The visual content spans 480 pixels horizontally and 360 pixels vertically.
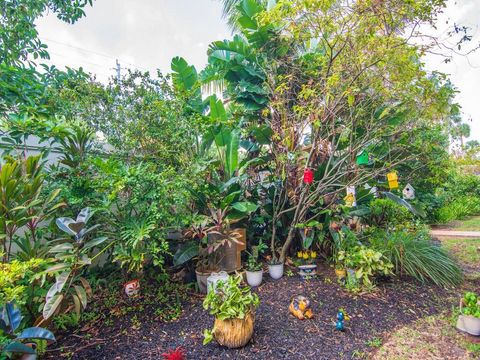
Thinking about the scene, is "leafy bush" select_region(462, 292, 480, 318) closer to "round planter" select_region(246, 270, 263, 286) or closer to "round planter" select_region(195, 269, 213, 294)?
"round planter" select_region(246, 270, 263, 286)

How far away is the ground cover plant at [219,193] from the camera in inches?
83.5

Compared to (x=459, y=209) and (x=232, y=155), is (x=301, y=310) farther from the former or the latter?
(x=459, y=209)

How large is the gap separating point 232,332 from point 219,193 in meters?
1.56

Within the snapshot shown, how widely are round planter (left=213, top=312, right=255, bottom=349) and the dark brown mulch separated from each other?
59 millimetres

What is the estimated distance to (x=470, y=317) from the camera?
2213mm

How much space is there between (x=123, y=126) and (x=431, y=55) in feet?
11.1

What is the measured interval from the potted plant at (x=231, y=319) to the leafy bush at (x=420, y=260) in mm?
2022

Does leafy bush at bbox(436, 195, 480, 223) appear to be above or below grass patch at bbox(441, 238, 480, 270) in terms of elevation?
above

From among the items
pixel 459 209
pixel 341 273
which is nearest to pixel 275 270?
pixel 341 273

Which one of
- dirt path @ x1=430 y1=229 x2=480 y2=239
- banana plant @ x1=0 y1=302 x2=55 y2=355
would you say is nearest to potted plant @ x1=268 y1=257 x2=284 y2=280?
banana plant @ x1=0 y1=302 x2=55 y2=355

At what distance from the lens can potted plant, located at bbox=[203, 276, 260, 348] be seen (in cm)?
200

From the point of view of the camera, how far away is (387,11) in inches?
94.5

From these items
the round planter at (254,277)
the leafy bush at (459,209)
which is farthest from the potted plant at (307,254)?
the leafy bush at (459,209)

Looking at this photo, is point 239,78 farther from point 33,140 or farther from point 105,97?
point 33,140
